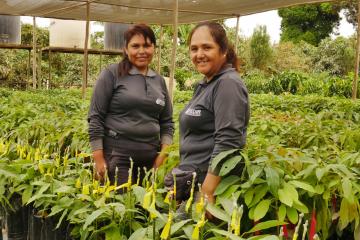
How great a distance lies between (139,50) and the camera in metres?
2.80

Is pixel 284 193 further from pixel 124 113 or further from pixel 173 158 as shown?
pixel 124 113

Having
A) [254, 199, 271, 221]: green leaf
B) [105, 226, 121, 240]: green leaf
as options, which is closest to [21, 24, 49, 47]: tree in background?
[105, 226, 121, 240]: green leaf

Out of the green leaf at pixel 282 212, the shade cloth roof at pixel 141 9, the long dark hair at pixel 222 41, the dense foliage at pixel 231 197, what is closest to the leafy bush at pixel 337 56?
the shade cloth roof at pixel 141 9

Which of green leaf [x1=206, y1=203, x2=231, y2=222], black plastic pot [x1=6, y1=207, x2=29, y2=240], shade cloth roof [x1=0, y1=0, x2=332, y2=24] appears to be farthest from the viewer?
shade cloth roof [x1=0, y1=0, x2=332, y2=24]

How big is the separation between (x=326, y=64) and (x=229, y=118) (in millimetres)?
22865

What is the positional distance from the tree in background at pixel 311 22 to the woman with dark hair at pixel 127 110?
1102 inches

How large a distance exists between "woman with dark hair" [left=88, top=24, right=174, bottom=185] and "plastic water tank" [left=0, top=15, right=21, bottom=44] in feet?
42.3

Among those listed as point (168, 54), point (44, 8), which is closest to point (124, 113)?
point (44, 8)

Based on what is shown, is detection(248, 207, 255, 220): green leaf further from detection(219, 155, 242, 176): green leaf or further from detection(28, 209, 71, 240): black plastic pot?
detection(28, 209, 71, 240): black plastic pot

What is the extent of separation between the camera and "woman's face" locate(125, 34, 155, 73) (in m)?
2.78

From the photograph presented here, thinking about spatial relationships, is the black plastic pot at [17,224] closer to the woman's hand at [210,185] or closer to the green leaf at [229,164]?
the woman's hand at [210,185]

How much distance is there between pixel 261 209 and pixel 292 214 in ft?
0.38

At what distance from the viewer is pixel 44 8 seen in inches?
388

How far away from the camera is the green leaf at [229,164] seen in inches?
74.0
